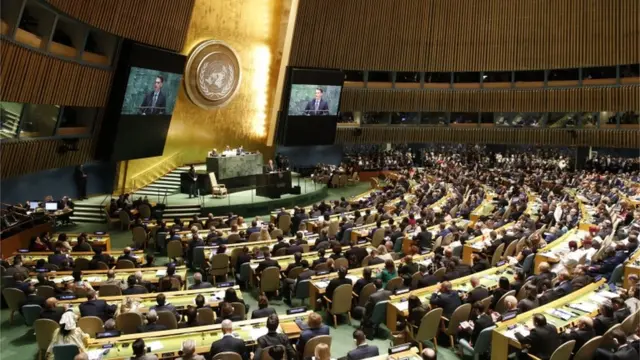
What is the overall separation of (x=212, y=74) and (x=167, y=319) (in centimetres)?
1814

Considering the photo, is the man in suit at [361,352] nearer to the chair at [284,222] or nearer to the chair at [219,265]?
the chair at [219,265]

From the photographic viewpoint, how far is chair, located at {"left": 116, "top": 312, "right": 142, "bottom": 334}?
7.55 m

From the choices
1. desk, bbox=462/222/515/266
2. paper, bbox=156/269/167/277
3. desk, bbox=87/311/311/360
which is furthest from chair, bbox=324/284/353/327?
desk, bbox=462/222/515/266

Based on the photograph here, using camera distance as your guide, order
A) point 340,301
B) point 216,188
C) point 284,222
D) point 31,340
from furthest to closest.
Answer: point 216,188, point 284,222, point 340,301, point 31,340

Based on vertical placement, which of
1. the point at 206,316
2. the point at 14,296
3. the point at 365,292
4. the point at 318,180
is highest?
the point at 318,180

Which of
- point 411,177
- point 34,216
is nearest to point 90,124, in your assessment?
point 34,216

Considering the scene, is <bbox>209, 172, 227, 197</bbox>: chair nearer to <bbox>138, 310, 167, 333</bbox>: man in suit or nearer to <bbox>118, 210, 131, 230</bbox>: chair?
<bbox>118, 210, 131, 230</bbox>: chair

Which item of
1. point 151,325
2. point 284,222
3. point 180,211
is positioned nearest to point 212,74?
point 180,211

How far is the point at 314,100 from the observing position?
27375mm

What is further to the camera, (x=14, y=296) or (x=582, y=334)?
(x=14, y=296)

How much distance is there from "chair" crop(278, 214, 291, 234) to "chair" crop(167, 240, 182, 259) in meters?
4.02

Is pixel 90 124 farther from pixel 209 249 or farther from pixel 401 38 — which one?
pixel 401 38

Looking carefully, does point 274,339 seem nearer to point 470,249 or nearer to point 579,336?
point 579,336

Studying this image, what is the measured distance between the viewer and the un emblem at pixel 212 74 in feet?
76.2
